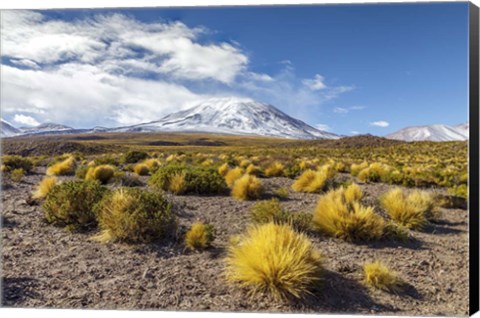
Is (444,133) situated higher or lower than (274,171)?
higher

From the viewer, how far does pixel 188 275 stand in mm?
3002

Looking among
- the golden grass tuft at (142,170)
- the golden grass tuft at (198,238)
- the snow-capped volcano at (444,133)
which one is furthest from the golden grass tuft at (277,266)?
the golden grass tuft at (142,170)

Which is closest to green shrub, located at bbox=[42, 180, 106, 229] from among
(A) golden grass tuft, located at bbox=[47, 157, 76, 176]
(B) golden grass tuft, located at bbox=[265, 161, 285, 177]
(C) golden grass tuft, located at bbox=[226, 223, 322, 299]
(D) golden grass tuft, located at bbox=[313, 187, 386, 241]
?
(C) golden grass tuft, located at bbox=[226, 223, 322, 299]

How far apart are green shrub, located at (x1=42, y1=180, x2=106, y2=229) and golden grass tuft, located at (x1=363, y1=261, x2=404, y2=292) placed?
2.99m

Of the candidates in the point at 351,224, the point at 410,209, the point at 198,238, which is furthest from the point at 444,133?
the point at 198,238

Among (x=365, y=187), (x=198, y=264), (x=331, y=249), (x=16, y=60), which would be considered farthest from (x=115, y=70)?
(x=365, y=187)

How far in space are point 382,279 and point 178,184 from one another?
3.91 meters

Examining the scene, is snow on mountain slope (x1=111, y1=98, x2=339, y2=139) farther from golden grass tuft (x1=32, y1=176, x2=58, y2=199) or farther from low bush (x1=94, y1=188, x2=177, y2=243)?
low bush (x1=94, y1=188, x2=177, y2=243)

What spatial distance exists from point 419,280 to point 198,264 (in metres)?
1.87

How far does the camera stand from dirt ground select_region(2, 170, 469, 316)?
2.70 m

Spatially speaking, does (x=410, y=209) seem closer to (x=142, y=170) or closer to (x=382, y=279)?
(x=382, y=279)

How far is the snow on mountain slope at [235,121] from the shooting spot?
138 m

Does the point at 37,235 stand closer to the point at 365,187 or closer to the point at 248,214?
Result: the point at 248,214

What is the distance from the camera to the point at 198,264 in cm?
321
